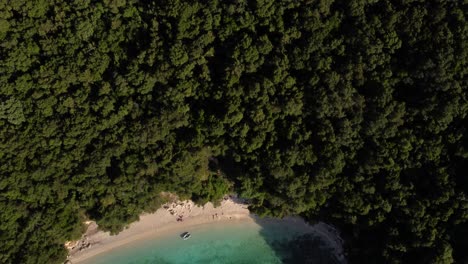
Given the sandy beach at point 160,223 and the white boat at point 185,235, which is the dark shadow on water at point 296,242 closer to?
the sandy beach at point 160,223

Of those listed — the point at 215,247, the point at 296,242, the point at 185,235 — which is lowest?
the point at 296,242

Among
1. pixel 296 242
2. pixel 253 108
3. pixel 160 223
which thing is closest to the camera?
pixel 253 108

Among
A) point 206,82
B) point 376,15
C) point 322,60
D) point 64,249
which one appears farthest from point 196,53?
point 64,249

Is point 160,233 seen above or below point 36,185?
below

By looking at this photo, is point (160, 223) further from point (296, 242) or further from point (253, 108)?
point (253, 108)

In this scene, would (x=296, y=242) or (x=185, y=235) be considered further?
(x=185, y=235)

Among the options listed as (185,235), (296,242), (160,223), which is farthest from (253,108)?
(160,223)

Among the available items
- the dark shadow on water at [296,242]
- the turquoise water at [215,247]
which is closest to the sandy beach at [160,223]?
the turquoise water at [215,247]

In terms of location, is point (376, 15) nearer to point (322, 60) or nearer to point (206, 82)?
point (322, 60)
